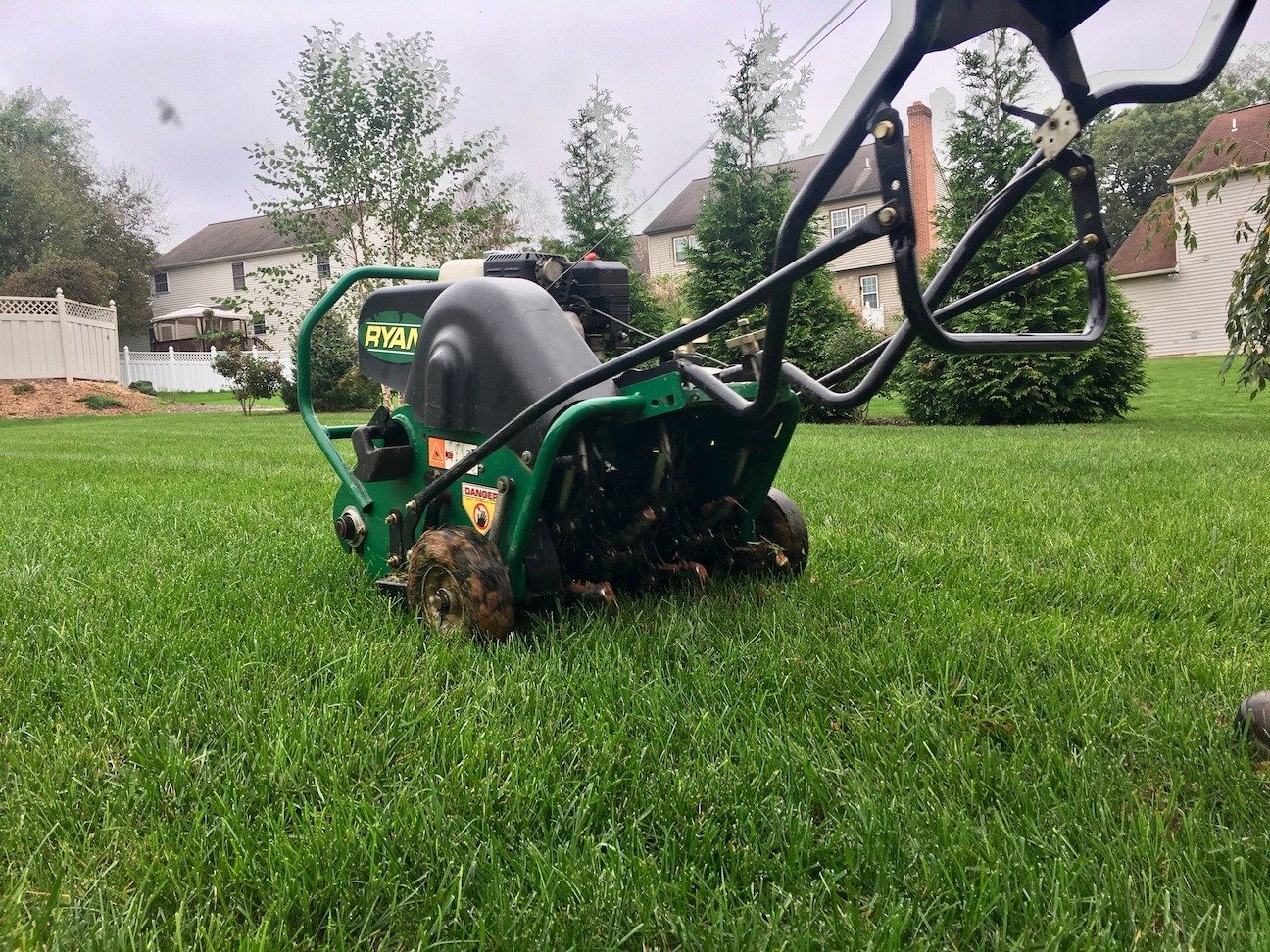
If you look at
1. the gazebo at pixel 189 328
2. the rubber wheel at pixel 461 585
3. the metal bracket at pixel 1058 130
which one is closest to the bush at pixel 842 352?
the rubber wheel at pixel 461 585

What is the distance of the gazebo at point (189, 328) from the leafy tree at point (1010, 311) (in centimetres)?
2661

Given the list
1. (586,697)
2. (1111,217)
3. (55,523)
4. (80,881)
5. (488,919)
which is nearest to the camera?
(488,919)

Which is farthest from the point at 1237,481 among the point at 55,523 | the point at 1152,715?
the point at 55,523

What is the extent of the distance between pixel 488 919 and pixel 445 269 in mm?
2354

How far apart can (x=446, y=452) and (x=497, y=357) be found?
0.39m

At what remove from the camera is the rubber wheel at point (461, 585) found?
2.35 metres

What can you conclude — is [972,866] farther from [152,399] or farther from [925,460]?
[152,399]

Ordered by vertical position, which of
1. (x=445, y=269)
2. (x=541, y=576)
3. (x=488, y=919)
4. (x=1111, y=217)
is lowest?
(x=488, y=919)

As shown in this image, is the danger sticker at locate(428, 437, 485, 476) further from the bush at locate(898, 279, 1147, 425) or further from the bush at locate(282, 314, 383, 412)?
the bush at locate(282, 314, 383, 412)

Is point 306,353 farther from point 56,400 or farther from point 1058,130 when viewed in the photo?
point 56,400

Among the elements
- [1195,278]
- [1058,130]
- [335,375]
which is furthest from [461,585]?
[1195,278]

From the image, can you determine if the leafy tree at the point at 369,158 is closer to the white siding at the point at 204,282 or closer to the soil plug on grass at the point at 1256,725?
the soil plug on grass at the point at 1256,725

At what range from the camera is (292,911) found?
51.7 inches

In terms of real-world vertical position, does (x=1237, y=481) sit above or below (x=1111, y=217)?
below
